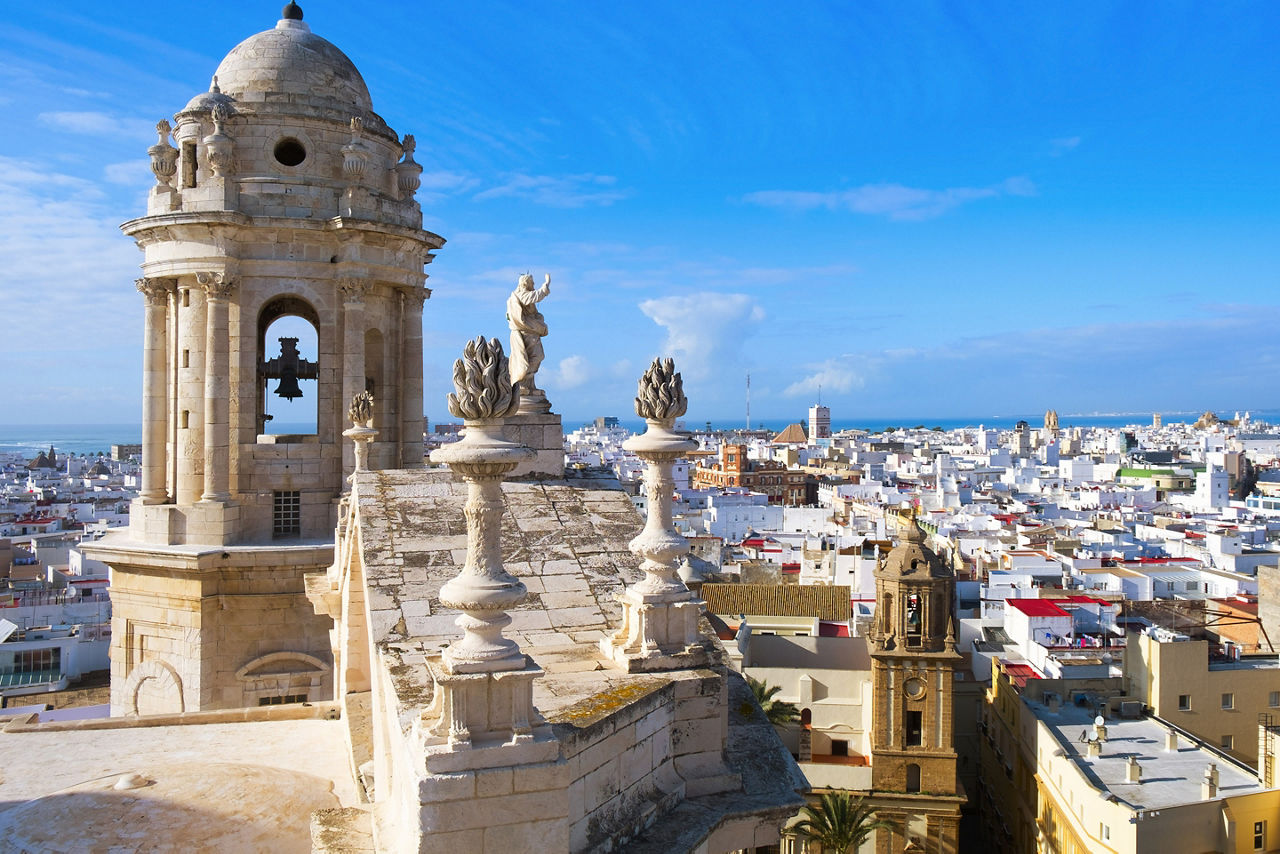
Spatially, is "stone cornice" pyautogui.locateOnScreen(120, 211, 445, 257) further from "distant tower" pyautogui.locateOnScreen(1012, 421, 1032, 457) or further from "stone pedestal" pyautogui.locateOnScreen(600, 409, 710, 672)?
"distant tower" pyautogui.locateOnScreen(1012, 421, 1032, 457)

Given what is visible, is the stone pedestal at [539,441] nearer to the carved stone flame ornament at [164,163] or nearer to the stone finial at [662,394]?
the stone finial at [662,394]

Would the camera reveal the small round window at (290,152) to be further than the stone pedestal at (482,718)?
Yes

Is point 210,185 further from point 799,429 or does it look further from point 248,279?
point 799,429

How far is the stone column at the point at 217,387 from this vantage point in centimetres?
1552

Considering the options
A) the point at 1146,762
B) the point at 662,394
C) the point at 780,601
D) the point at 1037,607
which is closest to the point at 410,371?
the point at 662,394

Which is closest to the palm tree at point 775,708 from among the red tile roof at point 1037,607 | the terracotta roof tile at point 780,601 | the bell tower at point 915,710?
the bell tower at point 915,710

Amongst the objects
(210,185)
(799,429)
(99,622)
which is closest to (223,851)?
(210,185)

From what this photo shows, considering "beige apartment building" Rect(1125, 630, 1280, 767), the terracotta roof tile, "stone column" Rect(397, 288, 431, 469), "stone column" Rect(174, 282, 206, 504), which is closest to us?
"stone column" Rect(174, 282, 206, 504)

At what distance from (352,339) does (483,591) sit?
1140cm

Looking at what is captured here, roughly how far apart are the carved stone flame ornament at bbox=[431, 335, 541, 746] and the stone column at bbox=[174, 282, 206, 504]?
11.4 m

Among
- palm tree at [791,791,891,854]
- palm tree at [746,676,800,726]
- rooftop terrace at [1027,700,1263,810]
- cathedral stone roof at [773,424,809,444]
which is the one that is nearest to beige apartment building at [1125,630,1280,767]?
rooftop terrace at [1027,700,1263,810]

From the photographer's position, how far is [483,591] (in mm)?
5586

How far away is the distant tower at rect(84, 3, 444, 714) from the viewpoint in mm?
15484

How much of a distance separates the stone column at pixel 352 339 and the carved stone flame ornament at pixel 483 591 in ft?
35.2
